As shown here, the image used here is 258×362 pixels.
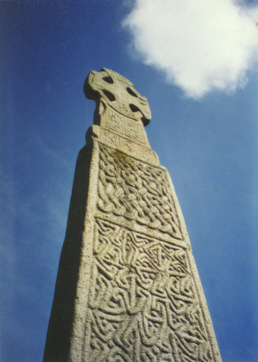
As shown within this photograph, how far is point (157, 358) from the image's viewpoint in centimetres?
145

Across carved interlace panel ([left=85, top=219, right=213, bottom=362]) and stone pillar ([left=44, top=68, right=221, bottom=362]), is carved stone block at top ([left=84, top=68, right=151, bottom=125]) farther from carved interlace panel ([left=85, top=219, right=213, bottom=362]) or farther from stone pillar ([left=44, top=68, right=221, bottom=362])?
carved interlace panel ([left=85, top=219, right=213, bottom=362])

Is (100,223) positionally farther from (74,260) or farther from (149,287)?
(149,287)

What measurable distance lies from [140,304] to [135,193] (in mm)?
916

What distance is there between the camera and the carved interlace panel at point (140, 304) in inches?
56.1

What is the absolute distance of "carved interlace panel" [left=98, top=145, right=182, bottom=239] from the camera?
6.78 ft

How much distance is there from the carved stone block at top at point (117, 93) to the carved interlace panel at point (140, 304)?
179 cm

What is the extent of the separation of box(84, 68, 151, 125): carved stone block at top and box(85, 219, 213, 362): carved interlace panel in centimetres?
179

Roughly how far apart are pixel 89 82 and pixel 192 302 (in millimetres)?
2585

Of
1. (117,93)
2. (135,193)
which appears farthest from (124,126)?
(135,193)

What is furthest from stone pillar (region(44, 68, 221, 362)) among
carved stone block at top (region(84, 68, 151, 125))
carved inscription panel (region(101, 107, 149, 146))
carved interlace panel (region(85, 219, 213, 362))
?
carved stone block at top (region(84, 68, 151, 125))

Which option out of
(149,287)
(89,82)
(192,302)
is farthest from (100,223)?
(89,82)

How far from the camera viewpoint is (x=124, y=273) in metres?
1.71

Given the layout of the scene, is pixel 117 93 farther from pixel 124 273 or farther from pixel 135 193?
pixel 124 273

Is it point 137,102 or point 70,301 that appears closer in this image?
point 70,301
